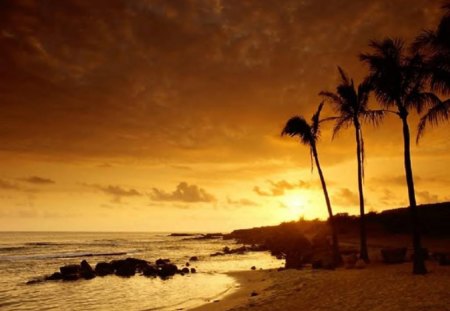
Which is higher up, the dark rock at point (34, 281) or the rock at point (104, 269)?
the rock at point (104, 269)

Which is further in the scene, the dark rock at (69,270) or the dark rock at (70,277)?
the dark rock at (69,270)

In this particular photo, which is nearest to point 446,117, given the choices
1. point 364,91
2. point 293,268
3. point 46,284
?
point 364,91

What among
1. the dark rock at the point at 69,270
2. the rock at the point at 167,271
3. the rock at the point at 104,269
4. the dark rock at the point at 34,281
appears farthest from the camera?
the rock at the point at 104,269

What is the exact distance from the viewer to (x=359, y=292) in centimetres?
1700

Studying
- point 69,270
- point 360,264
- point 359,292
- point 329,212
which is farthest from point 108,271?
point 359,292

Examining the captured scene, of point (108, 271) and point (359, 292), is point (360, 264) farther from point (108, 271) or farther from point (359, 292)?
point (108, 271)

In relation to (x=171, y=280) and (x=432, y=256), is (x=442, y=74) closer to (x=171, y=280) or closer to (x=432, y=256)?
(x=432, y=256)

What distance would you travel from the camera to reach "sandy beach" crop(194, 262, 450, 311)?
1421 centimetres

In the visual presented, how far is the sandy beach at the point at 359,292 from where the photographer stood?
14.2 meters

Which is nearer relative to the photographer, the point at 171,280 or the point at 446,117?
the point at 446,117

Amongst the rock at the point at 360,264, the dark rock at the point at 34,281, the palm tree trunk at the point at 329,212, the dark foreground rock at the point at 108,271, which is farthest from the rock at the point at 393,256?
the dark rock at the point at 34,281

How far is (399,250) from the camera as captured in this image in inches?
1041

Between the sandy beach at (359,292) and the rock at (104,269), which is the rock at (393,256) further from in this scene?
the rock at (104,269)

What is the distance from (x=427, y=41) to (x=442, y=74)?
1.87 meters
